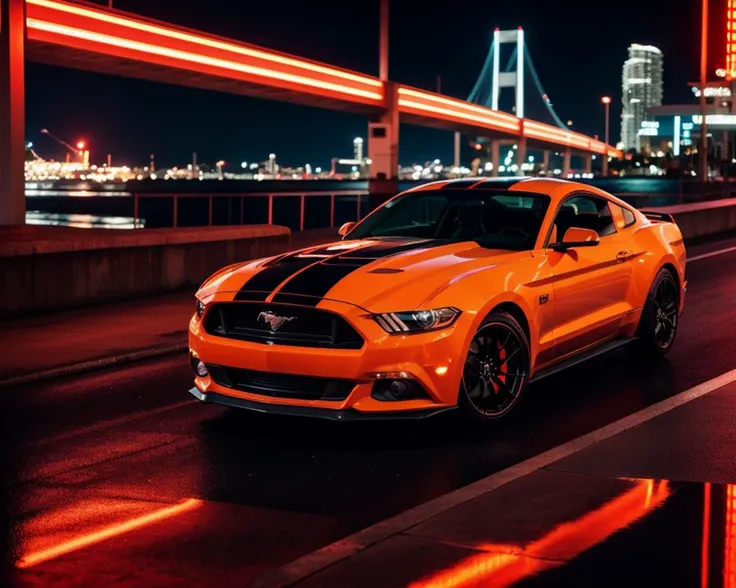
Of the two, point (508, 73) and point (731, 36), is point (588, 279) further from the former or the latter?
point (508, 73)

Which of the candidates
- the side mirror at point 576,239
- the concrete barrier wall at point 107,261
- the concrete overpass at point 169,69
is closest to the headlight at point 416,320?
the side mirror at point 576,239

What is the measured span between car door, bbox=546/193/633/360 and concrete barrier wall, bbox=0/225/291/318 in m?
6.39

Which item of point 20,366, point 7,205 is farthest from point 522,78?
point 20,366

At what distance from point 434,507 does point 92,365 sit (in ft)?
17.0

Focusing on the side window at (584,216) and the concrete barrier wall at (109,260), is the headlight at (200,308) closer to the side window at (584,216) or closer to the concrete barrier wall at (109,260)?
the side window at (584,216)

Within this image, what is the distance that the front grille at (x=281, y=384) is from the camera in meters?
6.95

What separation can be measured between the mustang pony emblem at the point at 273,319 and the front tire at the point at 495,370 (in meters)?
1.10

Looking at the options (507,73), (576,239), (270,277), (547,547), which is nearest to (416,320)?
(270,277)

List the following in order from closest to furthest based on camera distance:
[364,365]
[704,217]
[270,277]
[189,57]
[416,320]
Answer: [364,365] → [416,320] → [270,277] → [704,217] → [189,57]

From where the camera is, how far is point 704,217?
2552cm

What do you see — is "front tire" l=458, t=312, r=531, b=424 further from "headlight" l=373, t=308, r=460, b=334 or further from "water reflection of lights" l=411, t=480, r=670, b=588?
"water reflection of lights" l=411, t=480, r=670, b=588

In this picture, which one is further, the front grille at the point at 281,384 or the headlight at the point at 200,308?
the headlight at the point at 200,308

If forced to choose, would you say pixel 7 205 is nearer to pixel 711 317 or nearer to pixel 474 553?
Answer: pixel 711 317

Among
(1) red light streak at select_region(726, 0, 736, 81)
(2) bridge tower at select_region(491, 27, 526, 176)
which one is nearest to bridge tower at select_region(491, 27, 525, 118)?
(2) bridge tower at select_region(491, 27, 526, 176)
